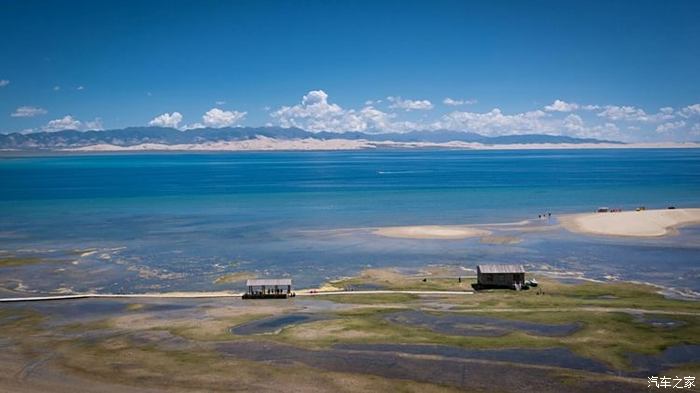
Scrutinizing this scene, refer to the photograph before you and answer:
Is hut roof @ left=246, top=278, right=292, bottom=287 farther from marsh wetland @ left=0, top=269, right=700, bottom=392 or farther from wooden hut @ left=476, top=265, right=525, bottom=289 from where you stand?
wooden hut @ left=476, top=265, right=525, bottom=289

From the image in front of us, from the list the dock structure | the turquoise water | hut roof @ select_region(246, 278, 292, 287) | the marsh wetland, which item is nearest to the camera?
the marsh wetland

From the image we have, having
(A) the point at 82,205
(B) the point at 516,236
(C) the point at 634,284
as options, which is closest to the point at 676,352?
(C) the point at 634,284

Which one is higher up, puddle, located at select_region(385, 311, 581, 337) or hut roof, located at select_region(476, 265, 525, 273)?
hut roof, located at select_region(476, 265, 525, 273)

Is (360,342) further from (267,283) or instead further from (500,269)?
(500,269)

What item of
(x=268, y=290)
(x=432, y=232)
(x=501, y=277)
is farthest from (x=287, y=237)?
(x=501, y=277)

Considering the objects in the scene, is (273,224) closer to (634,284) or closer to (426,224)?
(426,224)

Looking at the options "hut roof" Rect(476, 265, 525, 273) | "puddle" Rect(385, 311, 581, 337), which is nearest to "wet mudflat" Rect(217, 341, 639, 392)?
"puddle" Rect(385, 311, 581, 337)

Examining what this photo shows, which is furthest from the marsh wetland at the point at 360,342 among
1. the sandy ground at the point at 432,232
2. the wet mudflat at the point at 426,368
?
the sandy ground at the point at 432,232
